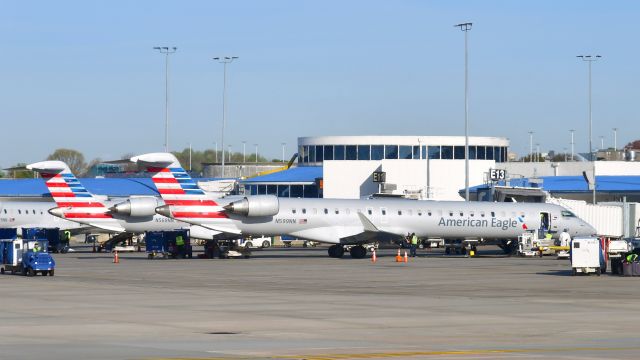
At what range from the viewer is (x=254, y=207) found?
6081 cm

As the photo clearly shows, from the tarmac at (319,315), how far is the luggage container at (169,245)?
54.2 ft

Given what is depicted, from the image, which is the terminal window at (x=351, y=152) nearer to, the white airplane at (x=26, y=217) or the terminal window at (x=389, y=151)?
the terminal window at (x=389, y=151)

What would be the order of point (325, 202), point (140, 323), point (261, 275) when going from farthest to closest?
point (325, 202) → point (261, 275) → point (140, 323)

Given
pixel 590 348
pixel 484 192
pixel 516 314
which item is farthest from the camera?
pixel 484 192

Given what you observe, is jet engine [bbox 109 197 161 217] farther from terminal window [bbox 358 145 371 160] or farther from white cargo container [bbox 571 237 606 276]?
terminal window [bbox 358 145 371 160]

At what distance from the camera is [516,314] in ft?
89.0

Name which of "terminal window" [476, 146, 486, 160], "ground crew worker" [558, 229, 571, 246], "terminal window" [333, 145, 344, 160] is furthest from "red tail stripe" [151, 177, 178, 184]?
"terminal window" [476, 146, 486, 160]

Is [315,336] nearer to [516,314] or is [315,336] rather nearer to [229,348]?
[229,348]

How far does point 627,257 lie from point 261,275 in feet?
47.3

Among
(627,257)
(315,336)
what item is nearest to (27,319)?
(315,336)

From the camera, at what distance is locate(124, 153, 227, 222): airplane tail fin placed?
60406mm

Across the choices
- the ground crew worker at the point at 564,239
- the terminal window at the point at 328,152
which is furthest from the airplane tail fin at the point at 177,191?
the terminal window at the point at 328,152

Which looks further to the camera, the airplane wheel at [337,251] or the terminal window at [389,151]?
the terminal window at [389,151]

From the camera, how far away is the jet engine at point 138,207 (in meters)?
68.8
